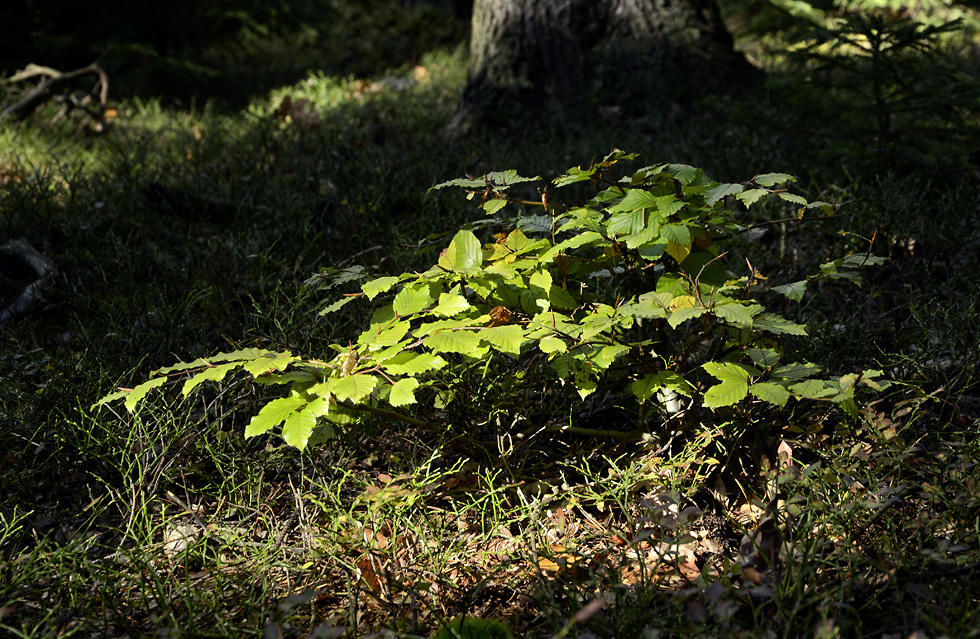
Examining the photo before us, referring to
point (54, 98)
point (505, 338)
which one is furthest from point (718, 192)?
point (54, 98)

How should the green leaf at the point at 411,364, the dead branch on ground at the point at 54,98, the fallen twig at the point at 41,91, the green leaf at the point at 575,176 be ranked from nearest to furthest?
1. the green leaf at the point at 411,364
2. the green leaf at the point at 575,176
3. the dead branch on ground at the point at 54,98
4. the fallen twig at the point at 41,91

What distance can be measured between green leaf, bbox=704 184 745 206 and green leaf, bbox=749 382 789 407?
1.62ft

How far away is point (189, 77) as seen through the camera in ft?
27.8

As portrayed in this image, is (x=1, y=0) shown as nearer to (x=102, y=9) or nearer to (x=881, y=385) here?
(x=102, y=9)

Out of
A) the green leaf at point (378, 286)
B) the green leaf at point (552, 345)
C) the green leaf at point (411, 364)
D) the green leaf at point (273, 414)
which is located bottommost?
the green leaf at point (273, 414)

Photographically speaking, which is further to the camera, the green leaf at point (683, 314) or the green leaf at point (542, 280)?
the green leaf at point (542, 280)

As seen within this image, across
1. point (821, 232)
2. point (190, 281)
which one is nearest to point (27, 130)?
point (190, 281)

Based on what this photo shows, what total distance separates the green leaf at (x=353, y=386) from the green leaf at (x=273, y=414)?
11 cm

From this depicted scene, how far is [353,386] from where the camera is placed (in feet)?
4.87

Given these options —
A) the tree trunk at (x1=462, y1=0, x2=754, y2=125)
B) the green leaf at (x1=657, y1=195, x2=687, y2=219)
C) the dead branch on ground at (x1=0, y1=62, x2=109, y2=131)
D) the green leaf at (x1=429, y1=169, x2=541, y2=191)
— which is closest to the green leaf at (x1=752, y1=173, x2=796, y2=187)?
the green leaf at (x1=657, y1=195, x2=687, y2=219)

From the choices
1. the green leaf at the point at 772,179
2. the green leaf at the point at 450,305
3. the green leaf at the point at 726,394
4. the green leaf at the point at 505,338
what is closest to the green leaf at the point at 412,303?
the green leaf at the point at 450,305

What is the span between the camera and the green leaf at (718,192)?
1.75 m

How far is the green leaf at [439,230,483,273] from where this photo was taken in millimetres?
1784

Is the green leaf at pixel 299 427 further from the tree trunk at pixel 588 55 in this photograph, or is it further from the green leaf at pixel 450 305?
the tree trunk at pixel 588 55
